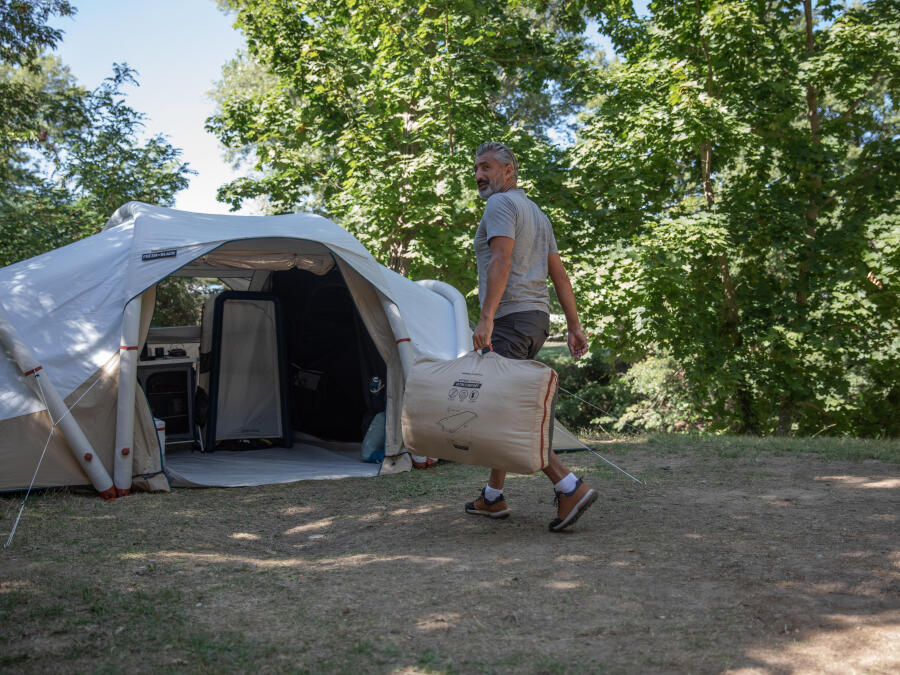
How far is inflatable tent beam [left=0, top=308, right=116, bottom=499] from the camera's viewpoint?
17.0ft

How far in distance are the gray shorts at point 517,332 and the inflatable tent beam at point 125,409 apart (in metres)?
2.92

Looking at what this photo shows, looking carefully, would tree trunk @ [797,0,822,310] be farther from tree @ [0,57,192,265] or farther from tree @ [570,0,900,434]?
tree @ [0,57,192,265]

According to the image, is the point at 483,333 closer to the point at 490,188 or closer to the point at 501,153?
the point at 490,188

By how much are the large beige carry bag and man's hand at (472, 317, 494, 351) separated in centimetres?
6

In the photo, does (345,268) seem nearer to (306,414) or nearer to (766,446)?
(306,414)

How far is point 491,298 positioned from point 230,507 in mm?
2501

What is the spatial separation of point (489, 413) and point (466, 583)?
84cm

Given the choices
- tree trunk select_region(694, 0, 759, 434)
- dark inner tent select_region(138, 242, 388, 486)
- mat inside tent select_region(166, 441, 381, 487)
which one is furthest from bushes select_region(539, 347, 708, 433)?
mat inside tent select_region(166, 441, 381, 487)

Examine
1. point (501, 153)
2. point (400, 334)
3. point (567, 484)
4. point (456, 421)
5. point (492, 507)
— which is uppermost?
point (501, 153)

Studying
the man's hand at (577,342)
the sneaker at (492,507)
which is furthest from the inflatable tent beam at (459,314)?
the sneaker at (492,507)

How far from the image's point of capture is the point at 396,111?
1219 centimetres

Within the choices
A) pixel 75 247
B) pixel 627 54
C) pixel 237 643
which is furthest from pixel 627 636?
pixel 627 54

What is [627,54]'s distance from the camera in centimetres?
1270

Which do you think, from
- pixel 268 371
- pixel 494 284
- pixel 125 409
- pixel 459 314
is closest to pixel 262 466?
pixel 268 371
